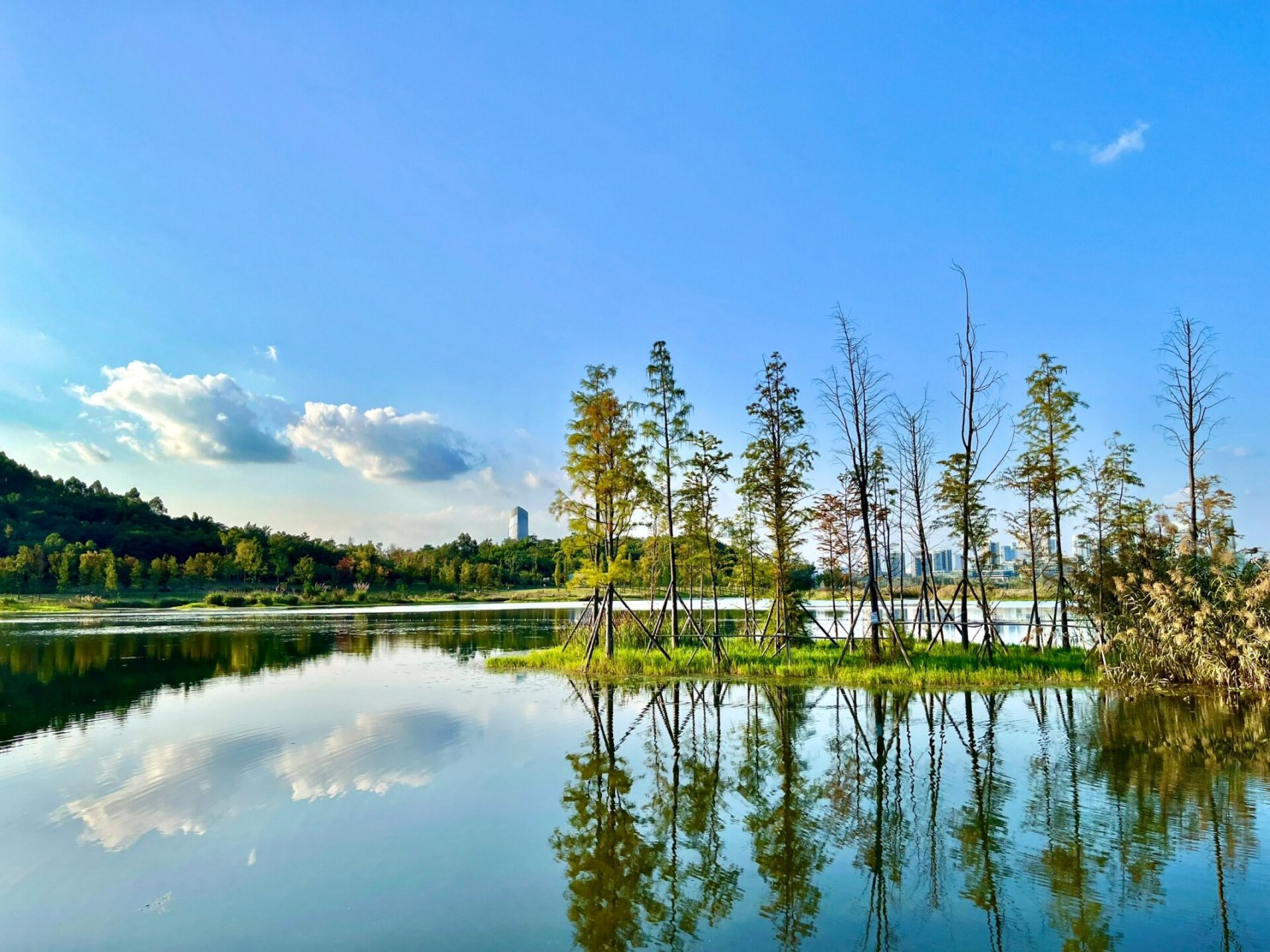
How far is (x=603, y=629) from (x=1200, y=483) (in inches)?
709

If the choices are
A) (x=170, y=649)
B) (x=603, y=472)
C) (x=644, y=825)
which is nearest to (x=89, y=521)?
(x=170, y=649)

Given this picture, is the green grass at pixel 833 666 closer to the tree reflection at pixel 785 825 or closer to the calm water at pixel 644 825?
the calm water at pixel 644 825

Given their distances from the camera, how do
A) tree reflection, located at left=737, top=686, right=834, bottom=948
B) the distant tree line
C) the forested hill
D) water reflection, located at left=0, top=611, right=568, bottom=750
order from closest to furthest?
tree reflection, located at left=737, top=686, right=834, bottom=948
water reflection, located at left=0, top=611, right=568, bottom=750
the distant tree line
the forested hill

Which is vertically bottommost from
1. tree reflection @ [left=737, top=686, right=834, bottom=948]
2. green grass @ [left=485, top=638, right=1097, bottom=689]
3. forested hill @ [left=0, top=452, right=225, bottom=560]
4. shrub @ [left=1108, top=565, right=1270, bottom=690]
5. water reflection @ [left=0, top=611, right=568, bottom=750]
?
water reflection @ [left=0, top=611, right=568, bottom=750]

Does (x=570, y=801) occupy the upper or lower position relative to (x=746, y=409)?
lower

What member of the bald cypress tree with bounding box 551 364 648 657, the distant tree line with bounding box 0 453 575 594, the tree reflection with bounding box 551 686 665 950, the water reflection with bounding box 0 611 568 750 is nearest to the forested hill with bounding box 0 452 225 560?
the distant tree line with bounding box 0 453 575 594

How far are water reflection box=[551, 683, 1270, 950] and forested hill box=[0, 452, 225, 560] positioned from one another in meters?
104

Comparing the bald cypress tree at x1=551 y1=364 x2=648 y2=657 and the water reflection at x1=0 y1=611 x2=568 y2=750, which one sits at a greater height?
the bald cypress tree at x1=551 y1=364 x2=648 y2=657

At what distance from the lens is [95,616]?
55.2 metres

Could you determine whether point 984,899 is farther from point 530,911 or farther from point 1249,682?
point 1249,682

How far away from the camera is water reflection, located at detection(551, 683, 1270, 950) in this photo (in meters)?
5.37

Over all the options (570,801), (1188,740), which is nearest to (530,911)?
(570,801)

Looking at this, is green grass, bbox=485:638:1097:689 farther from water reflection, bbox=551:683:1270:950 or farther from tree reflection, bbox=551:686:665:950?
tree reflection, bbox=551:686:665:950

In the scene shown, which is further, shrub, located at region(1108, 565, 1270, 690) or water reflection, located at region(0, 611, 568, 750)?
water reflection, located at region(0, 611, 568, 750)
